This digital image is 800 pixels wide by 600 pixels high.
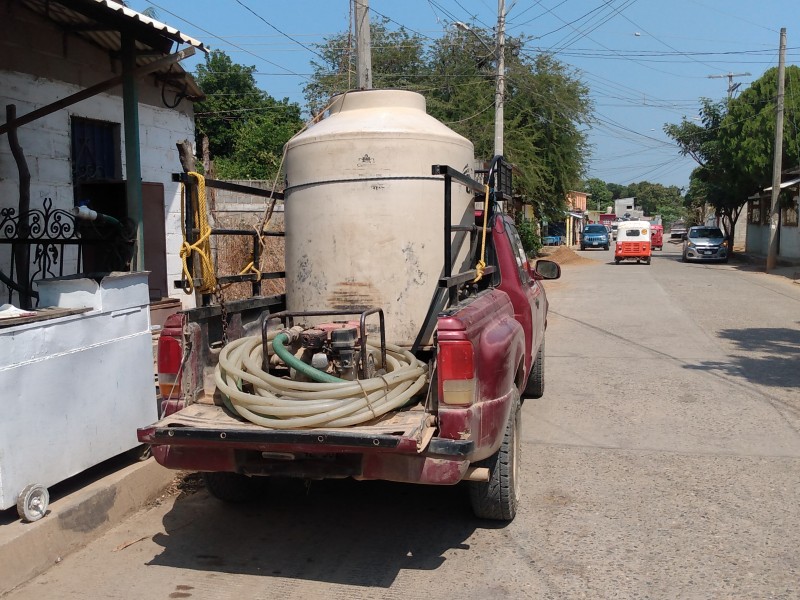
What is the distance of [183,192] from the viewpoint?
4.70m

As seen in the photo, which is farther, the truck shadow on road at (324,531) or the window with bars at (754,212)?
the window with bars at (754,212)

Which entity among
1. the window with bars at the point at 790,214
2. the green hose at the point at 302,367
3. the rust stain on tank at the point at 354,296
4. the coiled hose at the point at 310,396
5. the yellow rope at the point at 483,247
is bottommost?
the coiled hose at the point at 310,396

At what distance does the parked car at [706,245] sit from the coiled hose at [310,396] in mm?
32178

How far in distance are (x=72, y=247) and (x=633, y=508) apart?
629 cm

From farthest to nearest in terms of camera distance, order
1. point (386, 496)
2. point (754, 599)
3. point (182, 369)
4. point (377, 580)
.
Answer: point (386, 496) → point (182, 369) → point (377, 580) → point (754, 599)

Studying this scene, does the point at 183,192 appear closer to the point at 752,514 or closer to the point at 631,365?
the point at 752,514

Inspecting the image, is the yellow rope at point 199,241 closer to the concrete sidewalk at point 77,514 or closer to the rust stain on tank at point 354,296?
the rust stain on tank at point 354,296

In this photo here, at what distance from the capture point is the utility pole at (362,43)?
1045cm

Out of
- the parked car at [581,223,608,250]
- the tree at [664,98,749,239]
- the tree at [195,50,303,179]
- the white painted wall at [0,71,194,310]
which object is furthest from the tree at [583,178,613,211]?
the white painted wall at [0,71,194,310]

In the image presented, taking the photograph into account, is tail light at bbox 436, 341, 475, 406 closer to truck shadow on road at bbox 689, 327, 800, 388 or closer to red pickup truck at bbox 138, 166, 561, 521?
red pickup truck at bbox 138, 166, 561, 521

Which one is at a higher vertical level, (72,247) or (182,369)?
(72,247)

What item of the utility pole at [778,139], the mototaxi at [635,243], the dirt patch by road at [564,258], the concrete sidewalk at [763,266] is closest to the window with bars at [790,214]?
the concrete sidewalk at [763,266]

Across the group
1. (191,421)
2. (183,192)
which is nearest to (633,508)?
(191,421)

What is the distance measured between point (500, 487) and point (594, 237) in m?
50.0
